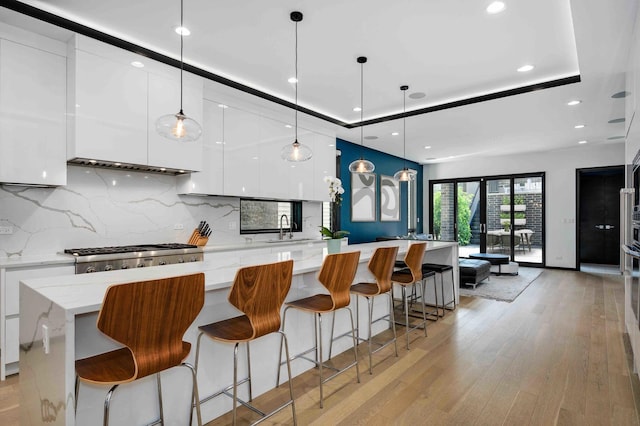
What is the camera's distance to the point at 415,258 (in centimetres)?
340

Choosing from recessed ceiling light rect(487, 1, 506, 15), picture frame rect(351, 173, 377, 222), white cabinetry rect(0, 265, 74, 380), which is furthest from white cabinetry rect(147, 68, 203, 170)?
picture frame rect(351, 173, 377, 222)

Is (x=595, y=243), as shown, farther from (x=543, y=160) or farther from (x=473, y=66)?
(x=473, y=66)

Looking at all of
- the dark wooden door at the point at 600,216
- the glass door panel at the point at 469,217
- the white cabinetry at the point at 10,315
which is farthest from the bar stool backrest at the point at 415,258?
the dark wooden door at the point at 600,216

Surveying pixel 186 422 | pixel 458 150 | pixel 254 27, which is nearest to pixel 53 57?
pixel 254 27

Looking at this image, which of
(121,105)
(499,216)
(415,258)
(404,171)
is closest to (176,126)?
(121,105)

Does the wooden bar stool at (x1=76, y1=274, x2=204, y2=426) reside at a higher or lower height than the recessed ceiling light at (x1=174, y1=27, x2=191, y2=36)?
lower

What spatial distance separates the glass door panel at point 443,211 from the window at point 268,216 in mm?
5061

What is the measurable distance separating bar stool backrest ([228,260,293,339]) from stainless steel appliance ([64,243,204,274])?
1.88 metres

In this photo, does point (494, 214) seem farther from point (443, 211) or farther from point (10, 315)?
point (10, 315)

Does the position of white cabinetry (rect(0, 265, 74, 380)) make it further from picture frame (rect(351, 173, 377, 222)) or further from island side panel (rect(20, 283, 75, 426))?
picture frame (rect(351, 173, 377, 222))

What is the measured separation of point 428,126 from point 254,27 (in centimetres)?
364

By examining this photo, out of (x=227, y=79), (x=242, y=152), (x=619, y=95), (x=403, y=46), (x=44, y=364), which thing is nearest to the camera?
(x=44, y=364)

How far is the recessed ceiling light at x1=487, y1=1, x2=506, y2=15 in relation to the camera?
2.64m

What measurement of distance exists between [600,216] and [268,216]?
8.31 m
